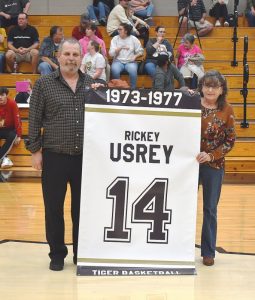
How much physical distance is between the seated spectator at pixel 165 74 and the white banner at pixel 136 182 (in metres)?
5.69

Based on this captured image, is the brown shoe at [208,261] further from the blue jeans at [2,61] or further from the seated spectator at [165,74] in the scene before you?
the blue jeans at [2,61]

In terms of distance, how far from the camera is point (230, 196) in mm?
8258

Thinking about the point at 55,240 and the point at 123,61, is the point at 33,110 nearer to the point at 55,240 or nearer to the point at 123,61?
the point at 55,240

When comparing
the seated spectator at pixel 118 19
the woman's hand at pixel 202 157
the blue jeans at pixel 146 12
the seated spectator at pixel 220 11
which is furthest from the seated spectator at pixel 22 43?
the woman's hand at pixel 202 157

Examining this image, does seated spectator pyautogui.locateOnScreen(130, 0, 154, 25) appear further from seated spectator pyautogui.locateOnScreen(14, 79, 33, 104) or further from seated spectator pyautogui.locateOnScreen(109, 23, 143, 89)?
seated spectator pyautogui.locateOnScreen(14, 79, 33, 104)

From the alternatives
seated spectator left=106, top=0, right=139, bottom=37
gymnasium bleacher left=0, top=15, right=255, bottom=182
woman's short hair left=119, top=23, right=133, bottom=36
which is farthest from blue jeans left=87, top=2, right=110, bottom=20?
woman's short hair left=119, top=23, right=133, bottom=36

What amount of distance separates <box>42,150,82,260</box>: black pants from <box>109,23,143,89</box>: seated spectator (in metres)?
6.69

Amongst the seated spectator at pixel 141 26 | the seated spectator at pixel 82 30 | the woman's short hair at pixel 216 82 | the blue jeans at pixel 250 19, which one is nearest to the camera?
the woman's short hair at pixel 216 82

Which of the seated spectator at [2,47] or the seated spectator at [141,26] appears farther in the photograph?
the seated spectator at [141,26]

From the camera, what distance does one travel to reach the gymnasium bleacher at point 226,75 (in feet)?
31.9

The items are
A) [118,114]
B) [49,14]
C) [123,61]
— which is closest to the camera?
[118,114]

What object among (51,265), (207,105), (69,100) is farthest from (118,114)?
(51,265)

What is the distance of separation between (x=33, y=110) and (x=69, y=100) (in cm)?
25

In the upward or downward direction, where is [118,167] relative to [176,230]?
upward
